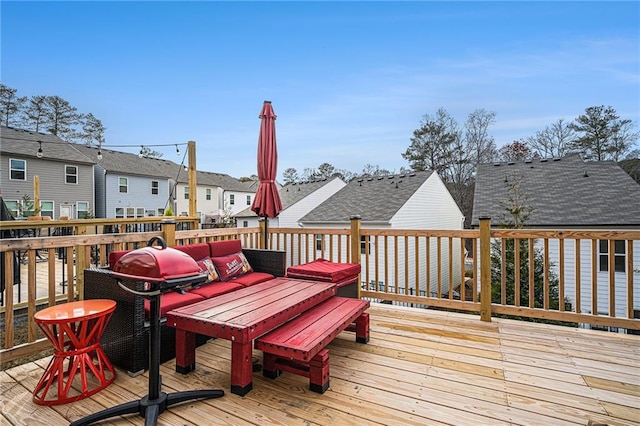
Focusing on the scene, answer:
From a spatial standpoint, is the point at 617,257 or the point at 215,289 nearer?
the point at 215,289

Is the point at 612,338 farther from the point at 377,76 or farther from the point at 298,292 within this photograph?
the point at 377,76

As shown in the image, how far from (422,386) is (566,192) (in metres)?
11.3

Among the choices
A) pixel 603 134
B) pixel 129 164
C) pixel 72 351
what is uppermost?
pixel 603 134

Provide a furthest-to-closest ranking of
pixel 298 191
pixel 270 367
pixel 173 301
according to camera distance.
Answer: pixel 298 191
pixel 173 301
pixel 270 367

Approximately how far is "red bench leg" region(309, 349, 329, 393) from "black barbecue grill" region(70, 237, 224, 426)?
882mm

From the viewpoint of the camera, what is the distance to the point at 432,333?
127 inches

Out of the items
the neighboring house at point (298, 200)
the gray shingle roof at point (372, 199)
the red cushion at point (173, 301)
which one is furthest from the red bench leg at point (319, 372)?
the neighboring house at point (298, 200)

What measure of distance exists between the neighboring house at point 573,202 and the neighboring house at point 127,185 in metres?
16.8

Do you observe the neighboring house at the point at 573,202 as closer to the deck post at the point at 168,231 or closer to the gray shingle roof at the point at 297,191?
the gray shingle roof at the point at 297,191

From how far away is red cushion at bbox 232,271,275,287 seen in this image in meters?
3.53

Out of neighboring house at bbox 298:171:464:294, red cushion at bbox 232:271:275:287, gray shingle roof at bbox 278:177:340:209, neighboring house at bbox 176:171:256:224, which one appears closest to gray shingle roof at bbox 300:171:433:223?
neighboring house at bbox 298:171:464:294

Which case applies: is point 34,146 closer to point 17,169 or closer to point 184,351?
point 17,169

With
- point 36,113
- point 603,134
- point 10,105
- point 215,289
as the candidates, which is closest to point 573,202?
point 603,134

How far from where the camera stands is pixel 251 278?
12.2 ft
